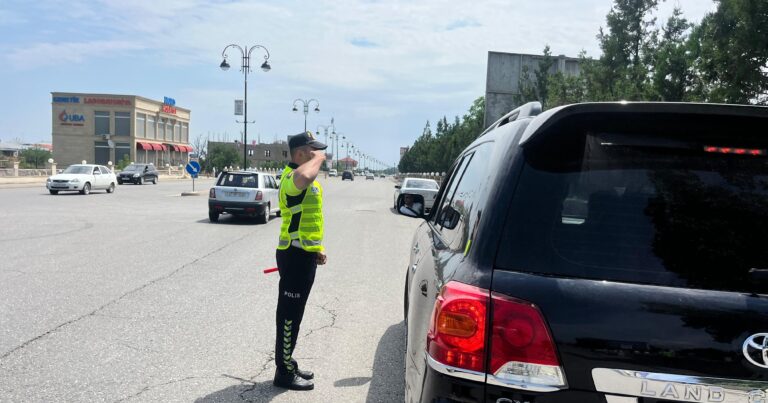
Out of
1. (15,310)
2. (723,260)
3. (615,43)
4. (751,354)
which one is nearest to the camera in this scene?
(751,354)

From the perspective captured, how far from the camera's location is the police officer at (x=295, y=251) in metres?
4.27

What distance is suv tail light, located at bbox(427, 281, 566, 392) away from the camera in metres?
1.92

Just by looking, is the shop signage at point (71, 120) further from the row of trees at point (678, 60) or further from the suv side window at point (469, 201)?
the suv side window at point (469, 201)

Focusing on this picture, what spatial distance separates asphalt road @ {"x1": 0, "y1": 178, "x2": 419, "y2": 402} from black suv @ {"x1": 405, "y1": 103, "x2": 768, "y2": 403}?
239 centimetres

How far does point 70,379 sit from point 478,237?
3.64 m

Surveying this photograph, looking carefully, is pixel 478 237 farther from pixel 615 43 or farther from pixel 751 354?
pixel 615 43

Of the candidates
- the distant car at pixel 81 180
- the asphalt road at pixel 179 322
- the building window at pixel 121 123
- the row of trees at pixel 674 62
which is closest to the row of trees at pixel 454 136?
the row of trees at pixel 674 62

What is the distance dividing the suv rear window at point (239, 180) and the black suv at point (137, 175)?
111 ft

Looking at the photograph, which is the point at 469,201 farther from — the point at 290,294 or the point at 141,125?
the point at 141,125

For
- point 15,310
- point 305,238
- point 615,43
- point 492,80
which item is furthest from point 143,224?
point 615,43

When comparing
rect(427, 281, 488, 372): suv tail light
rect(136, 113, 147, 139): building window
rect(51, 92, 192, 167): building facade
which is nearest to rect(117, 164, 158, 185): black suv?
rect(51, 92, 192, 167): building facade

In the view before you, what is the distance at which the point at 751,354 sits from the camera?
184cm

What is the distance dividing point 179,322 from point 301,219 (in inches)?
100

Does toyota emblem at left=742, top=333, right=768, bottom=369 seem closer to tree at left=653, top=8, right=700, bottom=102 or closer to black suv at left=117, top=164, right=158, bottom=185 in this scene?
tree at left=653, top=8, right=700, bottom=102
